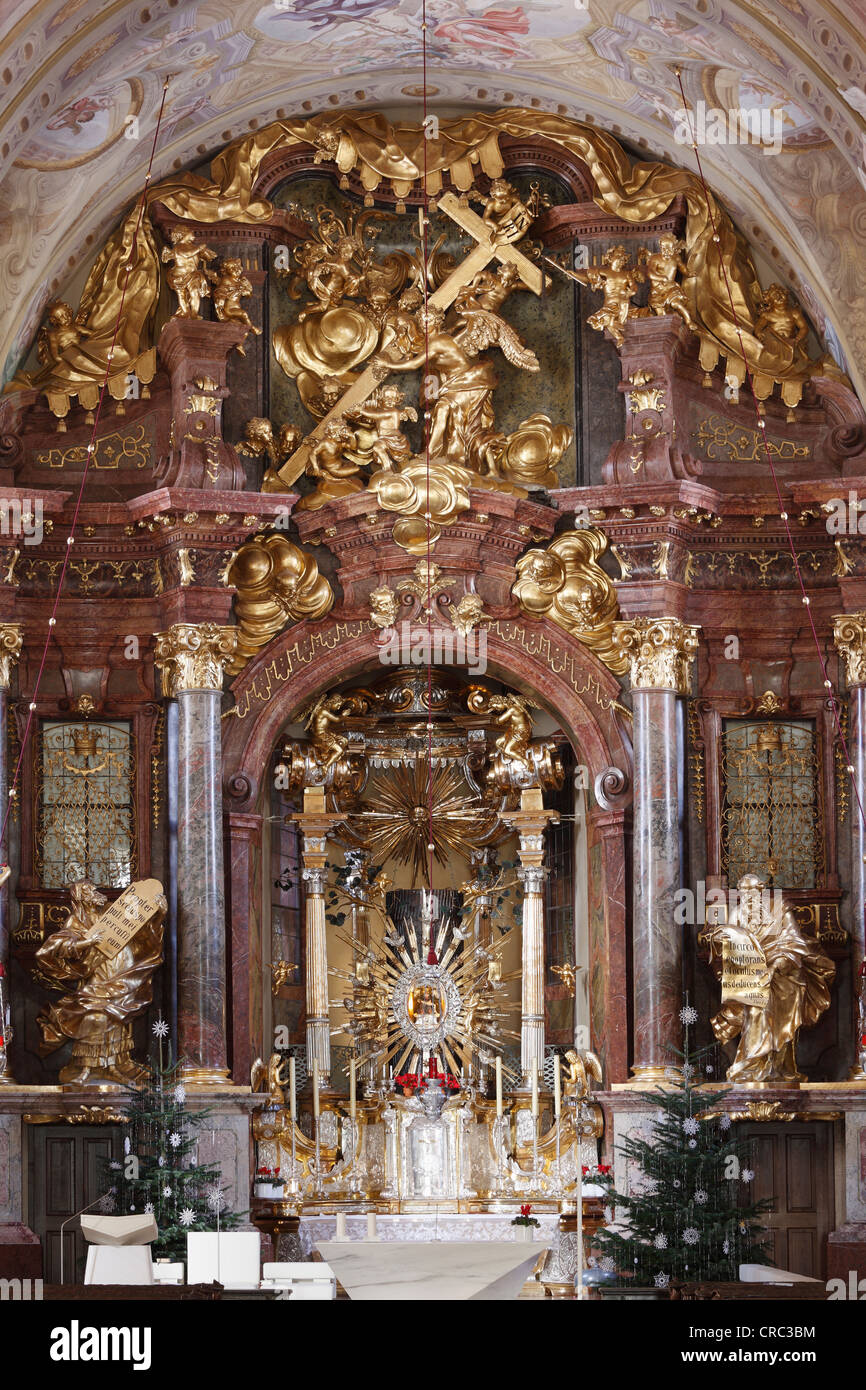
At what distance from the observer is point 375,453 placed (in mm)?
20297

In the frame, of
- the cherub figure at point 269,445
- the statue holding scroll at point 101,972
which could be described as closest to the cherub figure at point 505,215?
the cherub figure at point 269,445

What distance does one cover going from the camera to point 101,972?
63.1 ft

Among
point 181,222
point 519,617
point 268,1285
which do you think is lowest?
point 268,1285

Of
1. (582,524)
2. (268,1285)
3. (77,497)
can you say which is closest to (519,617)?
(582,524)

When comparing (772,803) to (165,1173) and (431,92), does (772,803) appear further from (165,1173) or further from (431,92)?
(431,92)

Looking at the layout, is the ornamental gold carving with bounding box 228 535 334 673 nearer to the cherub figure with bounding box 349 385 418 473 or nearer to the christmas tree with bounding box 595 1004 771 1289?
the cherub figure with bounding box 349 385 418 473

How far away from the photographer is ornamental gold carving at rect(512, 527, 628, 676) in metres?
20.2

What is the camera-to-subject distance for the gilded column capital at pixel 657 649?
19.8 m

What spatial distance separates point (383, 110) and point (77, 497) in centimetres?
451

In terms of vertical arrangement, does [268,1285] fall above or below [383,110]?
below

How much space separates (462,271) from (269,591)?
132 inches
